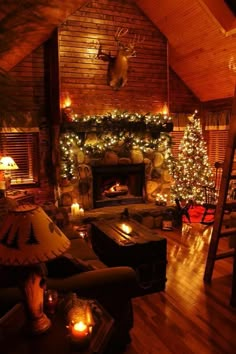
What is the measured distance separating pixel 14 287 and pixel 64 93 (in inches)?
167

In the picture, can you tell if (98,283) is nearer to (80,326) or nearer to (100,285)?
(100,285)

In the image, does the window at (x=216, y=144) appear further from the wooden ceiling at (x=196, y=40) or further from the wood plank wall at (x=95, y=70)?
the wood plank wall at (x=95, y=70)

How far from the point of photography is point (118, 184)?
6324 millimetres

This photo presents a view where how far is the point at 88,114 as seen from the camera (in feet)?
19.5

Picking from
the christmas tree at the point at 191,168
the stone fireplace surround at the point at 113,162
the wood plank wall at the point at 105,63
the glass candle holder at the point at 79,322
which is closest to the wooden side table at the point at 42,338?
the glass candle holder at the point at 79,322

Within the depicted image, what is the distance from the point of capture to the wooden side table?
156 centimetres

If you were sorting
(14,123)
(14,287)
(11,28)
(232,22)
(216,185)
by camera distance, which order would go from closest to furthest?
(11,28), (14,123), (14,287), (232,22), (216,185)

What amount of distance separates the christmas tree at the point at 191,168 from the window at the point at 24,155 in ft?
9.59

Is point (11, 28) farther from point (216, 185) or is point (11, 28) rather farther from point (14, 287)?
point (216, 185)

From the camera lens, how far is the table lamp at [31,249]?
1478mm

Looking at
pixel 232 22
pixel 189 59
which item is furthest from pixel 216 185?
pixel 232 22

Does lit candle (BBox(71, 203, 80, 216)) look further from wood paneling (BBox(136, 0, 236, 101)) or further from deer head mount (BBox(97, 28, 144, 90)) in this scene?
wood paneling (BBox(136, 0, 236, 101))

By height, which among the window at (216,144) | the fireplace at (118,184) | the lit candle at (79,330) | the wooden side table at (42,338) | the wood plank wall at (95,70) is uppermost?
the wood plank wall at (95,70)

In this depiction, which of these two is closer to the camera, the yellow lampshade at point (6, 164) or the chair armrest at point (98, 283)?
the chair armrest at point (98, 283)
